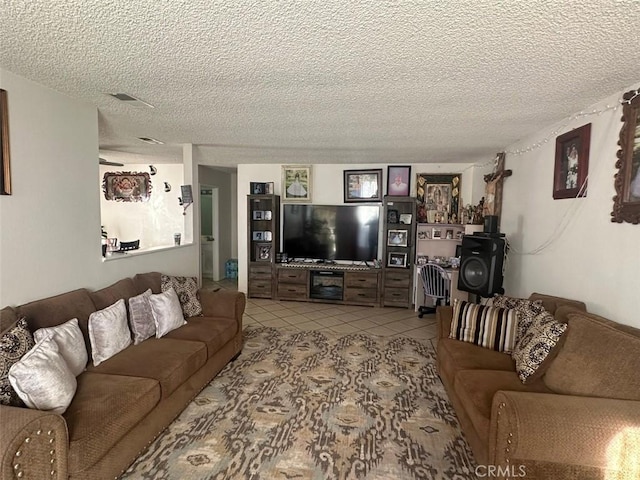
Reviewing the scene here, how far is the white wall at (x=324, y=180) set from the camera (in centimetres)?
509

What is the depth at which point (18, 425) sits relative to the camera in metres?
1.23

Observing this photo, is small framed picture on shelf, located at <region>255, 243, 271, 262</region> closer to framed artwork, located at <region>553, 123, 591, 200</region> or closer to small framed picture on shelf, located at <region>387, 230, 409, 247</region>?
small framed picture on shelf, located at <region>387, 230, 409, 247</region>

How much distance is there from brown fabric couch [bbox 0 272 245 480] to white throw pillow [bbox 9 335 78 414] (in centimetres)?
8

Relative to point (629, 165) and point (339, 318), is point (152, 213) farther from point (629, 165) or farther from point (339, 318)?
point (629, 165)

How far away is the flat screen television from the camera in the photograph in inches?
203

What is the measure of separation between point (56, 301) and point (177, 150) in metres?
2.98

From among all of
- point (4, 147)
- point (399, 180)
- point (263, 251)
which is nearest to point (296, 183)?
point (263, 251)

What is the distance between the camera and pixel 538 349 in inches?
75.4

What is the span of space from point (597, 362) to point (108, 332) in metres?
2.97

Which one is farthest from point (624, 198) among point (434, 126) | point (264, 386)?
point (264, 386)

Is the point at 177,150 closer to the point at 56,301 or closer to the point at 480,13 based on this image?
the point at 56,301

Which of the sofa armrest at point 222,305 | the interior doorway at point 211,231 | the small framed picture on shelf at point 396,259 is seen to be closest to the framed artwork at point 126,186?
the interior doorway at point 211,231

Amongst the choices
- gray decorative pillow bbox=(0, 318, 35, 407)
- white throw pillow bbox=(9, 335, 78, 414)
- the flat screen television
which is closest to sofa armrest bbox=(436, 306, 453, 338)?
the flat screen television

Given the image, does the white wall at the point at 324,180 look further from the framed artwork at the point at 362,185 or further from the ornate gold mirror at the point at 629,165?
the ornate gold mirror at the point at 629,165
